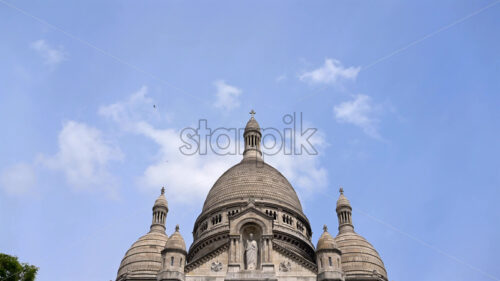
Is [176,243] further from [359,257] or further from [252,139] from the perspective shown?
[252,139]

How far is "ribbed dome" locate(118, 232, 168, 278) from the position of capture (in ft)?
139

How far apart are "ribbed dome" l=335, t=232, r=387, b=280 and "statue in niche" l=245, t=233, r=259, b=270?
9248 millimetres

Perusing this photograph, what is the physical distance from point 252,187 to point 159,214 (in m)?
8.60

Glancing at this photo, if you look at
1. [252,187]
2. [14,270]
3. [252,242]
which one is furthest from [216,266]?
[252,187]

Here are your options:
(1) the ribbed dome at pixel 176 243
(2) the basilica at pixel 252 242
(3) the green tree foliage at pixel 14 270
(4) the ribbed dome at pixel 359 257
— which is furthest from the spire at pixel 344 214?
(3) the green tree foliage at pixel 14 270

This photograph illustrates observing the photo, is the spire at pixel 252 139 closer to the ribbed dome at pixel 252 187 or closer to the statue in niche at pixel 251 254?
the ribbed dome at pixel 252 187

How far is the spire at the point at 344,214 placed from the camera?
4781 centimetres

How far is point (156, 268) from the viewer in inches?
1677

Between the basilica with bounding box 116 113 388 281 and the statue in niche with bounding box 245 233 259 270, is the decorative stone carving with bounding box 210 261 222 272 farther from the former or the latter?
the statue in niche with bounding box 245 233 259 270

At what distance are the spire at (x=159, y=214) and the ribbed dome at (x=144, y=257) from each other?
2.12 m

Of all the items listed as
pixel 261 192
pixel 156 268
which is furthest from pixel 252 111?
pixel 156 268

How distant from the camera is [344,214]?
1943 inches

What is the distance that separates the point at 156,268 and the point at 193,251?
507 centimetres

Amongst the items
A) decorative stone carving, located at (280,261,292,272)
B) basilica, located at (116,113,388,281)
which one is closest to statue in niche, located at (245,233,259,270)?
basilica, located at (116,113,388,281)
